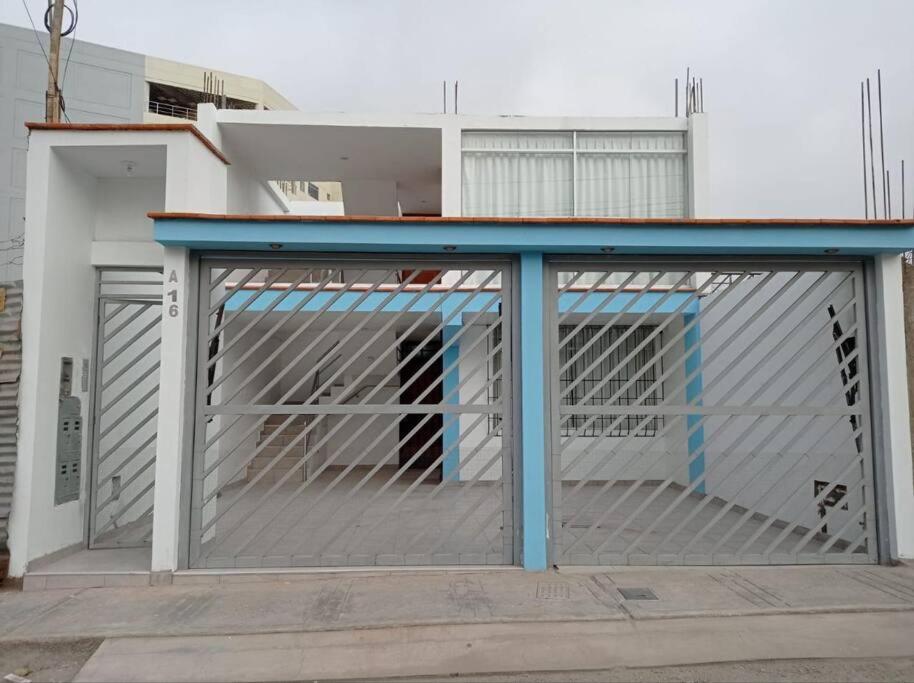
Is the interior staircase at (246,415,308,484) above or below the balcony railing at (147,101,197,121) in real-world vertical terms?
below

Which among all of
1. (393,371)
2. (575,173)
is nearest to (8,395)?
(393,371)

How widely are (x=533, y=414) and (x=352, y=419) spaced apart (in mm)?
8590

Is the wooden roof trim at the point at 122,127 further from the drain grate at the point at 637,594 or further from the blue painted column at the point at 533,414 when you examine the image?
the drain grate at the point at 637,594

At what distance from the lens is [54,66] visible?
279 inches

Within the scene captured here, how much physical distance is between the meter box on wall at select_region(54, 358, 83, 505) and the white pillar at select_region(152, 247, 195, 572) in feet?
3.57

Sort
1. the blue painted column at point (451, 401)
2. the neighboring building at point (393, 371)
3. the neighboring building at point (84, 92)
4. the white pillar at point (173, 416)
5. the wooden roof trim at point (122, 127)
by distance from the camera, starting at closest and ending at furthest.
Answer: the white pillar at point (173, 416), the neighboring building at point (393, 371), the wooden roof trim at point (122, 127), the blue painted column at point (451, 401), the neighboring building at point (84, 92)

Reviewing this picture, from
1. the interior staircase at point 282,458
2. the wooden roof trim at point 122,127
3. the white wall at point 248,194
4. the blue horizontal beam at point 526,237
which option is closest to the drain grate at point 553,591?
the blue horizontal beam at point 526,237

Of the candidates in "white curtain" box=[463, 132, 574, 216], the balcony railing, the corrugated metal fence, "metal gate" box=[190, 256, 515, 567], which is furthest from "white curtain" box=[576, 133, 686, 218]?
the balcony railing

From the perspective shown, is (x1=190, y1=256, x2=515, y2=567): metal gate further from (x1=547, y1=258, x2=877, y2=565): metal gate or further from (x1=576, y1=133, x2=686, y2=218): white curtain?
(x1=576, y1=133, x2=686, y2=218): white curtain

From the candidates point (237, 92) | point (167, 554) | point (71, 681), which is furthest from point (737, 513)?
point (237, 92)

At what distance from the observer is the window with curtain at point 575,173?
455 inches

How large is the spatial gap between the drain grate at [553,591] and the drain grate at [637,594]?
419mm

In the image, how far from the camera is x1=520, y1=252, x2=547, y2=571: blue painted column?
5949 millimetres

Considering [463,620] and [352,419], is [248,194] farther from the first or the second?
[463,620]
